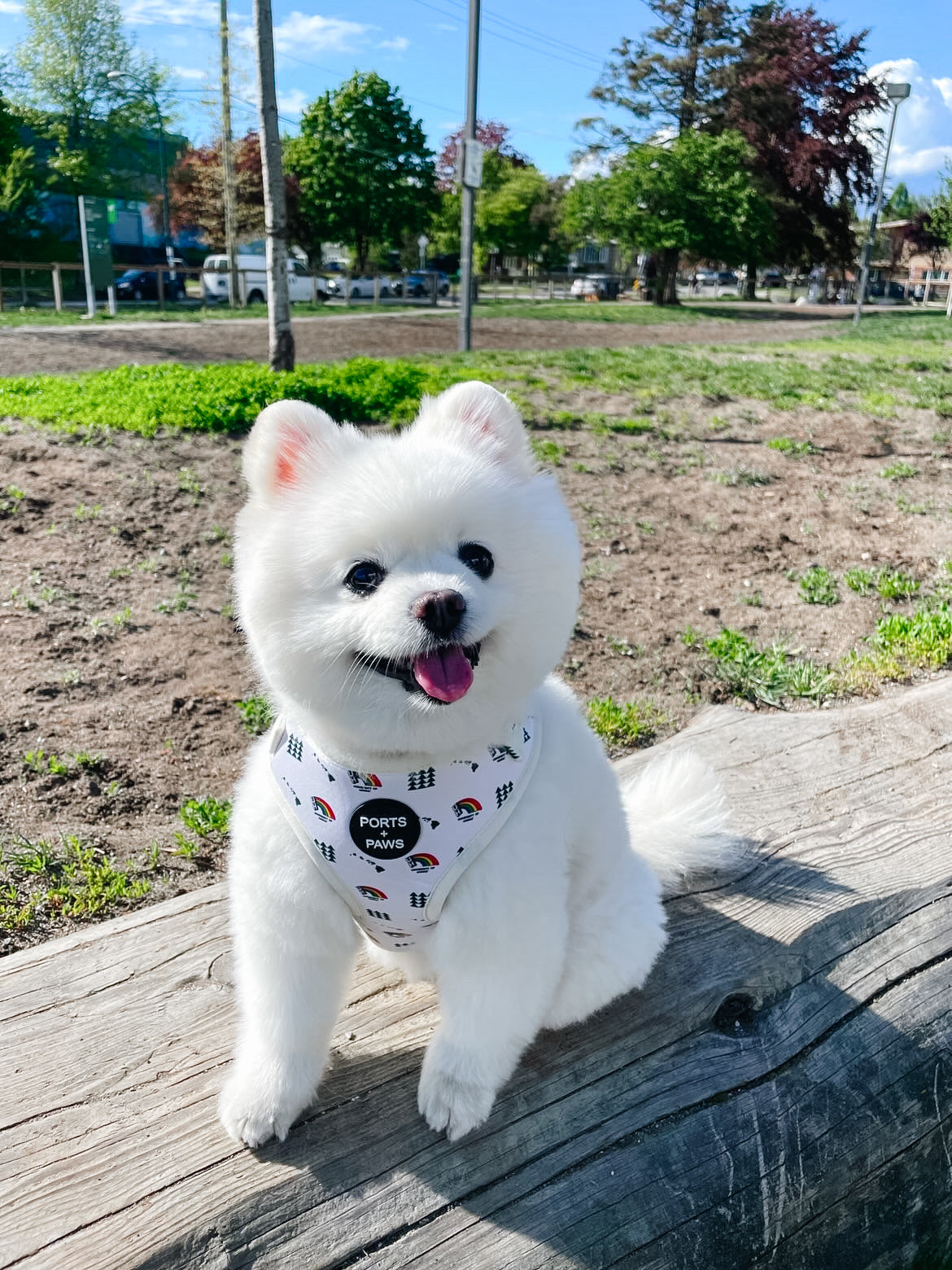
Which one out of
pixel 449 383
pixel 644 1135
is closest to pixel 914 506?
pixel 449 383

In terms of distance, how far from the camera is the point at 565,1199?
175cm

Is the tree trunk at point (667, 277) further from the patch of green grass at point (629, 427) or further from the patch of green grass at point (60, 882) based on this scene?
the patch of green grass at point (60, 882)

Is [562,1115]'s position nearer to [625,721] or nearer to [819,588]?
[625,721]

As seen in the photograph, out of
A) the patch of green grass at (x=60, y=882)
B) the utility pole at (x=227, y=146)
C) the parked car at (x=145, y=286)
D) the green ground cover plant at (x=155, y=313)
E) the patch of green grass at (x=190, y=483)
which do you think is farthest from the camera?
the parked car at (x=145, y=286)

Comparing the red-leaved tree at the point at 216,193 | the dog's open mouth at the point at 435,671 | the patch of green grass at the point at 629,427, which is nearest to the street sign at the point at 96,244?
the red-leaved tree at the point at 216,193

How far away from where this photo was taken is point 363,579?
1552 millimetres

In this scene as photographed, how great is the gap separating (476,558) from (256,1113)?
1.15m

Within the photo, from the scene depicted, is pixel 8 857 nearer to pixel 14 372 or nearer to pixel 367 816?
pixel 367 816

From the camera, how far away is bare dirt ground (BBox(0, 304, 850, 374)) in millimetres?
13789

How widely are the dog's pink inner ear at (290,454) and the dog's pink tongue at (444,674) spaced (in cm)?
44

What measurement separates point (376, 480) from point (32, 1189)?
1448 millimetres

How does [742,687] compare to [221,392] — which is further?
[221,392]

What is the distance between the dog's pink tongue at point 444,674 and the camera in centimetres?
148

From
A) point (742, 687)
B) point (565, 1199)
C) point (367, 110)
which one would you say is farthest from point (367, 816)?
point (367, 110)
